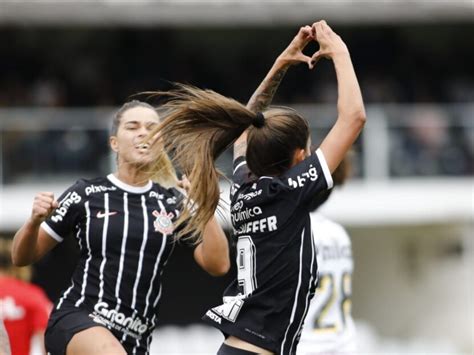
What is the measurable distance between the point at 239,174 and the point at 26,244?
1.18 metres

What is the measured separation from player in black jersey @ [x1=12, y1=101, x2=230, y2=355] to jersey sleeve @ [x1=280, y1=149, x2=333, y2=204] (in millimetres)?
948

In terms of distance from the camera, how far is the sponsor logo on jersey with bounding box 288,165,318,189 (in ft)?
17.0

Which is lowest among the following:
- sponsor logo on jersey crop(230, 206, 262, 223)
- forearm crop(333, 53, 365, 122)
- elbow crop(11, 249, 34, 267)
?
elbow crop(11, 249, 34, 267)

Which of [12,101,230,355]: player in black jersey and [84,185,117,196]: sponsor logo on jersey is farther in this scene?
[84,185,117,196]: sponsor logo on jersey

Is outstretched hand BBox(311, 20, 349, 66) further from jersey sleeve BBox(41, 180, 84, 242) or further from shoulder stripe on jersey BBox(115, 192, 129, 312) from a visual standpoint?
jersey sleeve BBox(41, 180, 84, 242)

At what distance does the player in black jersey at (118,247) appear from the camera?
6.10 metres

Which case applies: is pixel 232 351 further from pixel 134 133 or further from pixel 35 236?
pixel 134 133

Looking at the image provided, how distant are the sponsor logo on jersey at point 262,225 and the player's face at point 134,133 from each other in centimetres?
117

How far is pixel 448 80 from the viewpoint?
19.0 m

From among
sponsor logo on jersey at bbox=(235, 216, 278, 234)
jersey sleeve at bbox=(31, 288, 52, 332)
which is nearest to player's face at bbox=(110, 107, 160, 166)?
sponsor logo on jersey at bbox=(235, 216, 278, 234)

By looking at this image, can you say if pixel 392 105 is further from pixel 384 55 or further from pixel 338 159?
pixel 338 159

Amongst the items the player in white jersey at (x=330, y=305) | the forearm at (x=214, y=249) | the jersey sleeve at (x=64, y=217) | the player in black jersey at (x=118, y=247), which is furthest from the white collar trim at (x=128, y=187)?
the player in white jersey at (x=330, y=305)

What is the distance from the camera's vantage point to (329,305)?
696cm

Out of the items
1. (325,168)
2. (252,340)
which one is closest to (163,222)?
(252,340)
